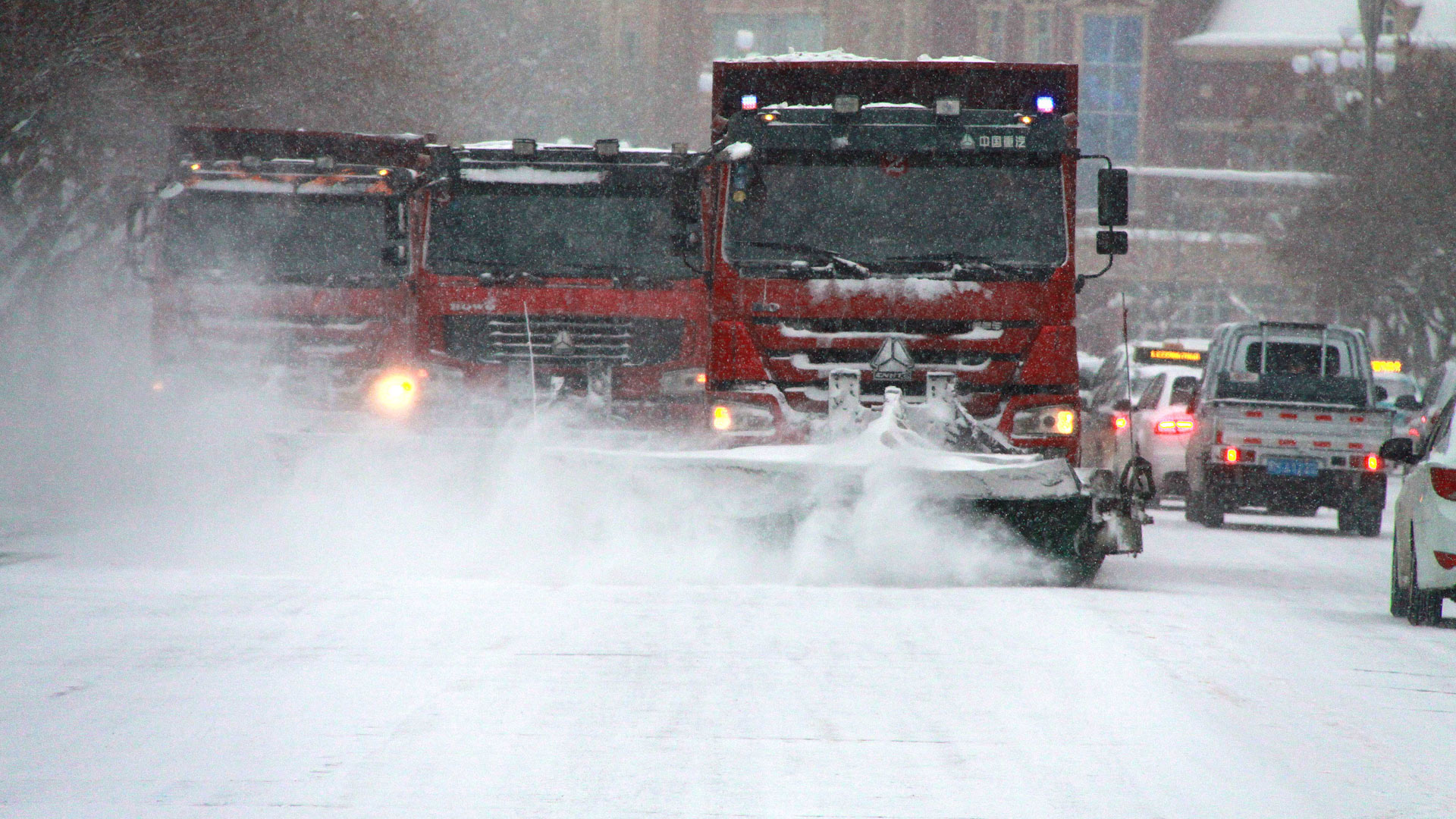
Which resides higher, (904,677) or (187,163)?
(187,163)

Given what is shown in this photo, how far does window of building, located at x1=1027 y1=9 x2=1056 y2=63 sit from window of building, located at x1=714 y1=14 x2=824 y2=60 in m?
9.64

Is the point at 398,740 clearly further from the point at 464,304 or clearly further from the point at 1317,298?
the point at 1317,298

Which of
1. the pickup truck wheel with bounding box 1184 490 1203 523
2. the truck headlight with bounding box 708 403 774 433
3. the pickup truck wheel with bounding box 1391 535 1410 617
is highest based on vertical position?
the truck headlight with bounding box 708 403 774 433

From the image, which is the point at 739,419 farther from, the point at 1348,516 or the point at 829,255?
the point at 1348,516

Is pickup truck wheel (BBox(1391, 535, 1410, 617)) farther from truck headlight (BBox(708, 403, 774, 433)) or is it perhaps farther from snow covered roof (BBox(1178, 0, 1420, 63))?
snow covered roof (BBox(1178, 0, 1420, 63))

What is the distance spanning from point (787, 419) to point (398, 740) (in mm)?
6128

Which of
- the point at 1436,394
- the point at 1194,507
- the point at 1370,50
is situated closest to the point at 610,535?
the point at 1194,507

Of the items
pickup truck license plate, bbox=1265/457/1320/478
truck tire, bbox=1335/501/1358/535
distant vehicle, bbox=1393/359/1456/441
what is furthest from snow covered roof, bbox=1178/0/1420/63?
pickup truck license plate, bbox=1265/457/1320/478

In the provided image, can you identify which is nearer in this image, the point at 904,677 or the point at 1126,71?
the point at 904,677

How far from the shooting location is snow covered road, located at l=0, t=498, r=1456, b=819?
20.5ft

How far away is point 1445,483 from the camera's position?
11289 mm

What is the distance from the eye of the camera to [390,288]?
1772 centimetres

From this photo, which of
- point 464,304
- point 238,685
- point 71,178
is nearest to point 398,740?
point 238,685

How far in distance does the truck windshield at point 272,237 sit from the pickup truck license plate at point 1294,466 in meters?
8.44
